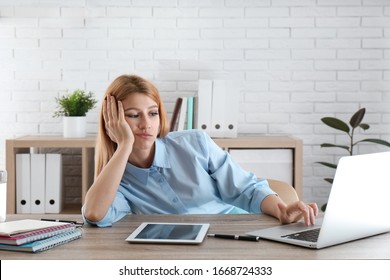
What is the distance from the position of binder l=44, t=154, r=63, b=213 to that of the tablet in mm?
2198

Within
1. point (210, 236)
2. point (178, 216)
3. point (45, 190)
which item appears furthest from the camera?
point (45, 190)

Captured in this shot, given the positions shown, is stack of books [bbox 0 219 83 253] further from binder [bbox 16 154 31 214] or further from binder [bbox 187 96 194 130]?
binder [bbox 187 96 194 130]

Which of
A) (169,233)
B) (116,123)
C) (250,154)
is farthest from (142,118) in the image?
(250,154)

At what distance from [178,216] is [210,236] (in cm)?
37

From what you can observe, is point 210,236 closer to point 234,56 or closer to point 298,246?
point 298,246

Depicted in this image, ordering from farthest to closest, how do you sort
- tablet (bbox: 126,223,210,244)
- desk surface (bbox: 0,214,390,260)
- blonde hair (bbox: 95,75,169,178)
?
blonde hair (bbox: 95,75,169,178) < tablet (bbox: 126,223,210,244) < desk surface (bbox: 0,214,390,260)

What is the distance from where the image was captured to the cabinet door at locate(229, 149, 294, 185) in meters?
4.04

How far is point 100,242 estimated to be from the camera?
5.83 ft

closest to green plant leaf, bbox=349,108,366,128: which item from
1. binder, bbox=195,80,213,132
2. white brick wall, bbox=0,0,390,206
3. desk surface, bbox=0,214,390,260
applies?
white brick wall, bbox=0,0,390,206

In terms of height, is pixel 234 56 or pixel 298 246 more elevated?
pixel 234 56

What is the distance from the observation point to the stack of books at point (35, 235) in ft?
5.44

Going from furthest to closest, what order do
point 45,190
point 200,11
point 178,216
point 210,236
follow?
1. point 200,11
2. point 45,190
3. point 178,216
4. point 210,236

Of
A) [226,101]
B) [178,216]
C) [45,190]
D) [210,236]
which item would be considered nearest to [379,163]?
[210,236]

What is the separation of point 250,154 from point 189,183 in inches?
64.3
